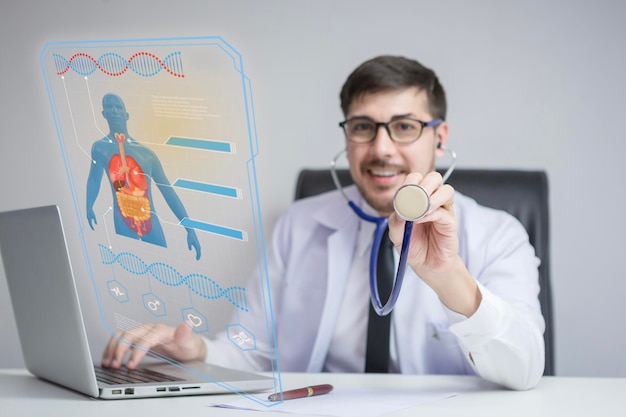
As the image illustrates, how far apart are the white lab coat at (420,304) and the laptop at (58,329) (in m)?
0.09

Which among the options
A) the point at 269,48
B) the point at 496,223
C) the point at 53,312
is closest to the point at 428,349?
the point at 496,223

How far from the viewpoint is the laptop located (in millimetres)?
1044

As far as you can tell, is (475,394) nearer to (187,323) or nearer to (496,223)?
(187,323)

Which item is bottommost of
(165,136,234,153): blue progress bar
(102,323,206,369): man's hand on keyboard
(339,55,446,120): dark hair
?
(102,323,206,369): man's hand on keyboard

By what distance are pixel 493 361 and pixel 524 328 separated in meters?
0.10

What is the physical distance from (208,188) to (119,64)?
20cm

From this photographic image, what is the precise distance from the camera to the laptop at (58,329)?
1044mm

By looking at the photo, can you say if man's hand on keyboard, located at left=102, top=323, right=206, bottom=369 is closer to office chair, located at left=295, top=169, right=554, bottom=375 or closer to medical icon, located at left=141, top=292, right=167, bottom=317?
medical icon, located at left=141, top=292, right=167, bottom=317

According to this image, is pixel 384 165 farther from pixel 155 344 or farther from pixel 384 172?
pixel 155 344

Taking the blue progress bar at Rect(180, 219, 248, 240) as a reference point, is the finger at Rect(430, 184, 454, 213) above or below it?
below

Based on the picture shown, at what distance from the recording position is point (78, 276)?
1.24m

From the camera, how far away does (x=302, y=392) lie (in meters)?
1.12

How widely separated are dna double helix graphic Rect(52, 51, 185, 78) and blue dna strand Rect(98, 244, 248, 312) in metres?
0.27

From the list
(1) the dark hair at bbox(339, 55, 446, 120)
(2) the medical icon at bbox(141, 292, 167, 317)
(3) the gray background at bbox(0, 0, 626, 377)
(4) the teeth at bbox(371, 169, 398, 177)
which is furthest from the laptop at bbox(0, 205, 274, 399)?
(3) the gray background at bbox(0, 0, 626, 377)
